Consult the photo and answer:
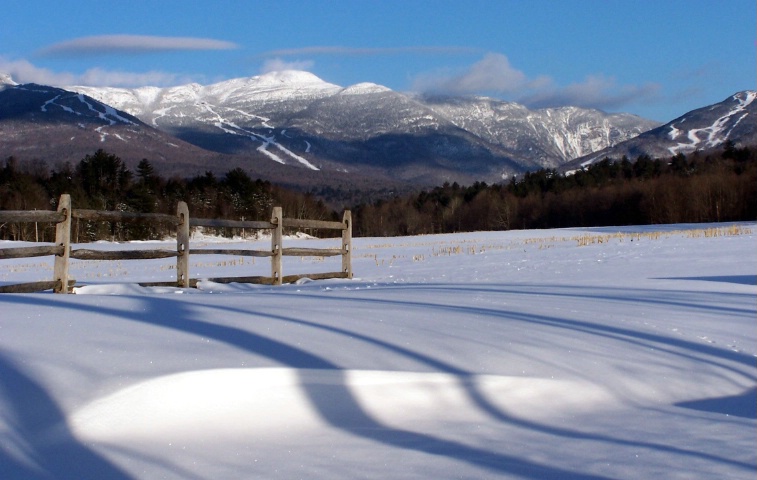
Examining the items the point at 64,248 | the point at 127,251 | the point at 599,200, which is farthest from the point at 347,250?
the point at 599,200

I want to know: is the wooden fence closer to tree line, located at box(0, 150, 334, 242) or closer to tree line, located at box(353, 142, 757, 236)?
tree line, located at box(0, 150, 334, 242)

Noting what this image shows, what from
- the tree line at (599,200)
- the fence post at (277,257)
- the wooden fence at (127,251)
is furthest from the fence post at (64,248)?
the tree line at (599,200)

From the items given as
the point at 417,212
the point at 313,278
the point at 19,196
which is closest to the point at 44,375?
the point at 313,278

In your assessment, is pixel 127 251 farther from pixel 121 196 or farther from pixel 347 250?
pixel 121 196

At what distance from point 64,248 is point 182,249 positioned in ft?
7.66

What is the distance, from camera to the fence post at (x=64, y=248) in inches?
413

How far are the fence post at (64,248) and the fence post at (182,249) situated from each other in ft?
6.82

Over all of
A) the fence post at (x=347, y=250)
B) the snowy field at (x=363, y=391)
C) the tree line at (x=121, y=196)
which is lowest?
the snowy field at (x=363, y=391)

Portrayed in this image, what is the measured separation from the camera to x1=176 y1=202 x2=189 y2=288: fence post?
Answer: 493 inches

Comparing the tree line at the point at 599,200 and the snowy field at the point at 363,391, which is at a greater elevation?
the tree line at the point at 599,200

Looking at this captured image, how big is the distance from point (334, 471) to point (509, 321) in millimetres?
3531

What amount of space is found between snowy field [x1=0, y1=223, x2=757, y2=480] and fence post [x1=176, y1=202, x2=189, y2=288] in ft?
15.5

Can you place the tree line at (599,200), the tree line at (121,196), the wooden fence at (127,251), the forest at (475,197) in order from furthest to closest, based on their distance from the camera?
the tree line at (599,200) → the forest at (475,197) → the tree line at (121,196) → the wooden fence at (127,251)

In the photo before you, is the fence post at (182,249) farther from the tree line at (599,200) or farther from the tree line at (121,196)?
the tree line at (599,200)
